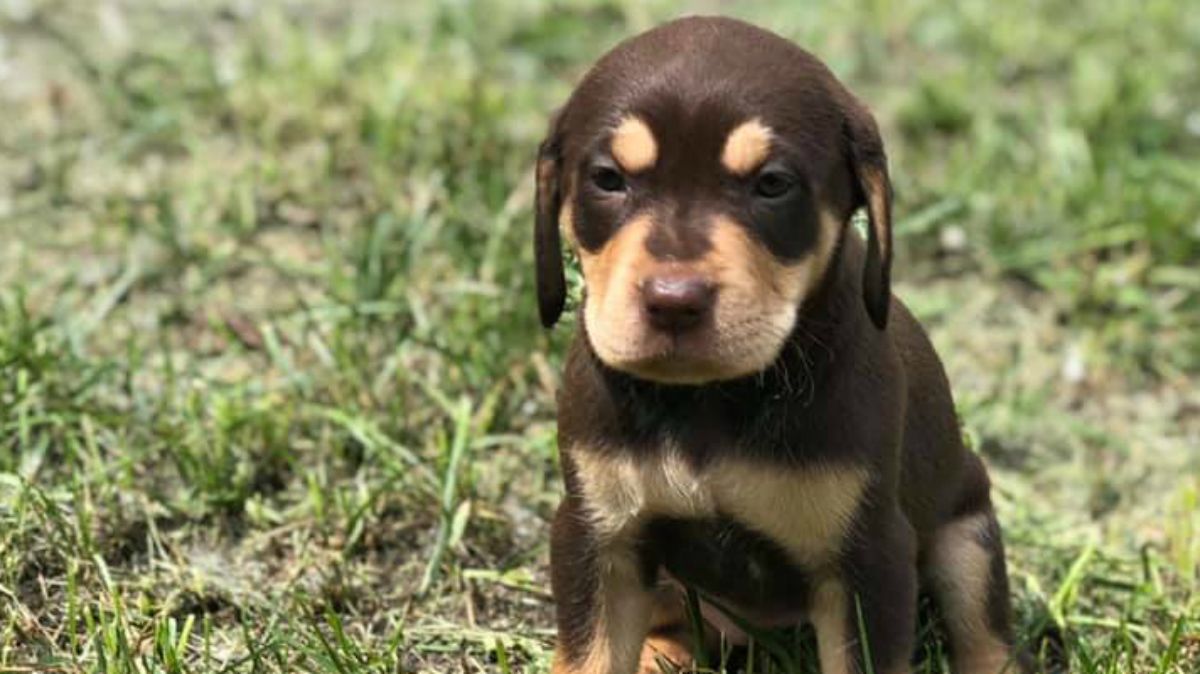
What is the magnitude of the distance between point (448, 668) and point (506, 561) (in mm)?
497

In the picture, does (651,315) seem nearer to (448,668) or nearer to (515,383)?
(448,668)

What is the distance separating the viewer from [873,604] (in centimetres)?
389

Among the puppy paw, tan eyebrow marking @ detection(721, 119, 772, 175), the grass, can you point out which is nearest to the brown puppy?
tan eyebrow marking @ detection(721, 119, 772, 175)

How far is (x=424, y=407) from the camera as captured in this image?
5551mm

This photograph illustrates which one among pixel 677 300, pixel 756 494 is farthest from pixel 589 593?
pixel 677 300

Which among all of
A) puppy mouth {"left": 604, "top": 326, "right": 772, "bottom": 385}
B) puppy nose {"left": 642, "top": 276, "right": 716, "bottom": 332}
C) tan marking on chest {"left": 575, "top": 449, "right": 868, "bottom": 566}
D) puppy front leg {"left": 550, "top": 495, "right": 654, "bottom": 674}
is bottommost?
puppy front leg {"left": 550, "top": 495, "right": 654, "bottom": 674}

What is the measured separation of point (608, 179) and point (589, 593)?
0.84 meters

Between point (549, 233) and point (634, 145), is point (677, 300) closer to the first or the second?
point (634, 145)

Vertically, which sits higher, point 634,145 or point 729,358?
point 634,145

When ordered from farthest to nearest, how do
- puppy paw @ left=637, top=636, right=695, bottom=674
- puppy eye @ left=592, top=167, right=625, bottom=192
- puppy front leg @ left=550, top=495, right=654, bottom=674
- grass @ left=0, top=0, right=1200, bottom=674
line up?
grass @ left=0, top=0, right=1200, bottom=674 → puppy paw @ left=637, top=636, right=695, bottom=674 → puppy front leg @ left=550, top=495, right=654, bottom=674 → puppy eye @ left=592, top=167, right=625, bottom=192

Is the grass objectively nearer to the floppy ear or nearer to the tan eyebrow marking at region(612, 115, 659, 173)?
the floppy ear

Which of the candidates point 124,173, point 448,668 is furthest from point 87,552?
point 124,173

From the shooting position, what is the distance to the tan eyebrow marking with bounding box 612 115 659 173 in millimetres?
3652

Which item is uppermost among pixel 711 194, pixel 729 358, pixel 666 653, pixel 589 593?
Result: pixel 711 194
